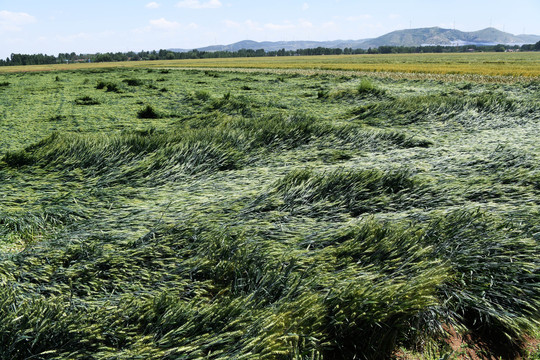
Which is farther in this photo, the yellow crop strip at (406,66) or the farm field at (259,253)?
the yellow crop strip at (406,66)

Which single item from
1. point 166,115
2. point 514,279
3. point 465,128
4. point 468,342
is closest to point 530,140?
point 465,128

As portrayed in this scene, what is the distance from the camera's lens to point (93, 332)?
1.44 m

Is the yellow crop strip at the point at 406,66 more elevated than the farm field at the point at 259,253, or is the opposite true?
the yellow crop strip at the point at 406,66

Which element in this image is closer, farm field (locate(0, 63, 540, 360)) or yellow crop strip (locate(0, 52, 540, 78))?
farm field (locate(0, 63, 540, 360))

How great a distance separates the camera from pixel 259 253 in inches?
80.4

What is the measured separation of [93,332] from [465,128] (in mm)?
6251

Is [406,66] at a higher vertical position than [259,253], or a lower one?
higher

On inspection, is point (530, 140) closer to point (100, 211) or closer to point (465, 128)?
point (465, 128)

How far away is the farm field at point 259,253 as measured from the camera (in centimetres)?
151

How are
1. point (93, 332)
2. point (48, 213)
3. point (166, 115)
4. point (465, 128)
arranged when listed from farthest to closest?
point (166, 115) → point (465, 128) → point (48, 213) → point (93, 332)

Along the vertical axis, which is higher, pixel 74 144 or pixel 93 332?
pixel 74 144

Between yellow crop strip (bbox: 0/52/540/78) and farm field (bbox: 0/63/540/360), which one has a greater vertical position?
yellow crop strip (bbox: 0/52/540/78)

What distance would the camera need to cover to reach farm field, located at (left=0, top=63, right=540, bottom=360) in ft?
4.95

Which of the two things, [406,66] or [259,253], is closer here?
[259,253]
